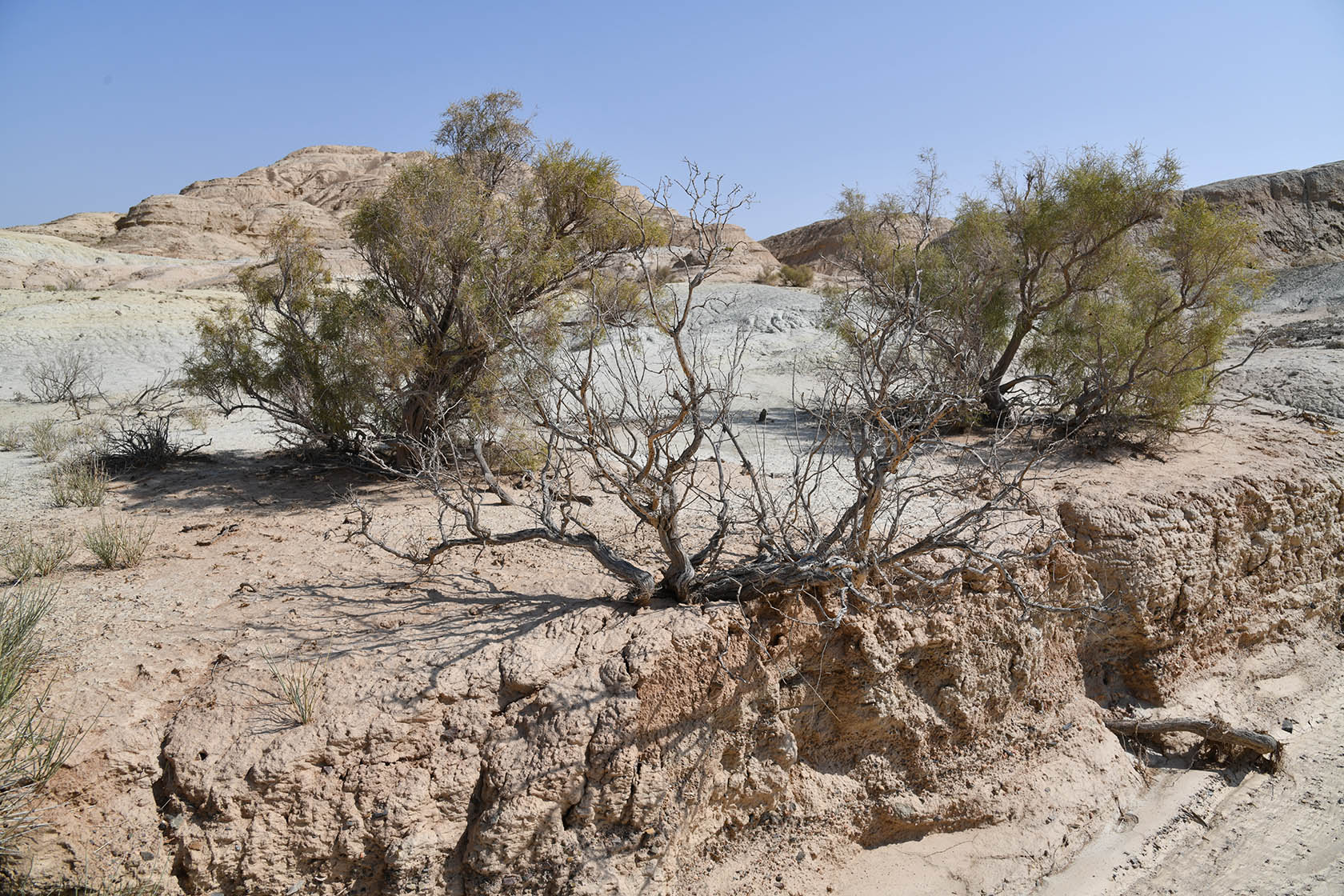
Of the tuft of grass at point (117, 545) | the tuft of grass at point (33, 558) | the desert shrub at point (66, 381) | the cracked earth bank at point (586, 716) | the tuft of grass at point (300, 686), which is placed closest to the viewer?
the cracked earth bank at point (586, 716)

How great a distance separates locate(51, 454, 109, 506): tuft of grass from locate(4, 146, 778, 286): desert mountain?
16.6 metres

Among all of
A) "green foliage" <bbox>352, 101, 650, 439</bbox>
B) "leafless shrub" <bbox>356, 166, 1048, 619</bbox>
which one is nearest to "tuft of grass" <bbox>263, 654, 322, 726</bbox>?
"leafless shrub" <bbox>356, 166, 1048, 619</bbox>

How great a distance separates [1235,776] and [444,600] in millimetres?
5467

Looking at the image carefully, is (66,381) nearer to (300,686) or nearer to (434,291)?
(434,291)

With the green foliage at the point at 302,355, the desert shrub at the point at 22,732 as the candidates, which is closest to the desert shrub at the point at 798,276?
the green foliage at the point at 302,355

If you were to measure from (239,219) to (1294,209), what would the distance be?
126ft

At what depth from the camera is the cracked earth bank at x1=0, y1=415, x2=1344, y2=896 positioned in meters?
3.38

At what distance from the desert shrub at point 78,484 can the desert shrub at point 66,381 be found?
3.72 m

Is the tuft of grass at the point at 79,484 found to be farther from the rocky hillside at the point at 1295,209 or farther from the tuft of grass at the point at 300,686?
the rocky hillside at the point at 1295,209

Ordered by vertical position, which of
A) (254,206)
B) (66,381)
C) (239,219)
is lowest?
(66,381)

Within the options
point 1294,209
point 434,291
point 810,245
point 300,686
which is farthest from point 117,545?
point 810,245

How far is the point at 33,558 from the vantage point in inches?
175

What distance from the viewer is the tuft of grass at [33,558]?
4402mm

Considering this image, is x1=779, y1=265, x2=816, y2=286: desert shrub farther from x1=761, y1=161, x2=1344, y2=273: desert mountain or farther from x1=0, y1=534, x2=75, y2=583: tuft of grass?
x1=0, y1=534, x2=75, y2=583: tuft of grass
